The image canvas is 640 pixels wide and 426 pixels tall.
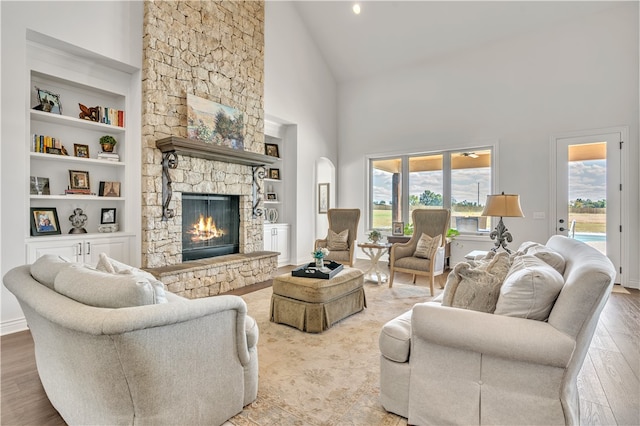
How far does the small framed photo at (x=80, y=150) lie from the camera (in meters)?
3.93

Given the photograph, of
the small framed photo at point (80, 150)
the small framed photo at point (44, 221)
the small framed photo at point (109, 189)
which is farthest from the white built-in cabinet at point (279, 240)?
the small framed photo at point (44, 221)

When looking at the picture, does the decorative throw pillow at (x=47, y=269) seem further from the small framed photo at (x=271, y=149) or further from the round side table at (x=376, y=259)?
the small framed photo at (x=271, y=149)

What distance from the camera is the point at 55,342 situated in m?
1.62

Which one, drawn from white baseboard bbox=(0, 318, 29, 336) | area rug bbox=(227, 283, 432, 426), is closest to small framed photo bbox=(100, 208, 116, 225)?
white baseboard bbox=(0, 318, 29, 336)

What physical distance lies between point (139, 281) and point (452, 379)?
1.61m

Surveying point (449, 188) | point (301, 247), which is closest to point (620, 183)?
point (449, 188)

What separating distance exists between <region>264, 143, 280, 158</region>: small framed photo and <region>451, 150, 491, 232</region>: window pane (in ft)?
11.6

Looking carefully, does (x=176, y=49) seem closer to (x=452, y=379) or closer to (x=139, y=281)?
(x=139, y=281)

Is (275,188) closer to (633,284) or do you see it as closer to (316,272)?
(316,272)

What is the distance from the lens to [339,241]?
568 cm

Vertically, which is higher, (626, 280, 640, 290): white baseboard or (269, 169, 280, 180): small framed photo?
(269, 169, 280, 180): small framed photo

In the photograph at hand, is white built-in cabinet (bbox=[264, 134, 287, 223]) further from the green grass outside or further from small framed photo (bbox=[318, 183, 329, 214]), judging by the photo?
the green grass outside

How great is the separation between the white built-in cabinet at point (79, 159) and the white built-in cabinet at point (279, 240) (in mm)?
2494

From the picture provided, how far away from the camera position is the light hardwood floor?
1.87 metres
